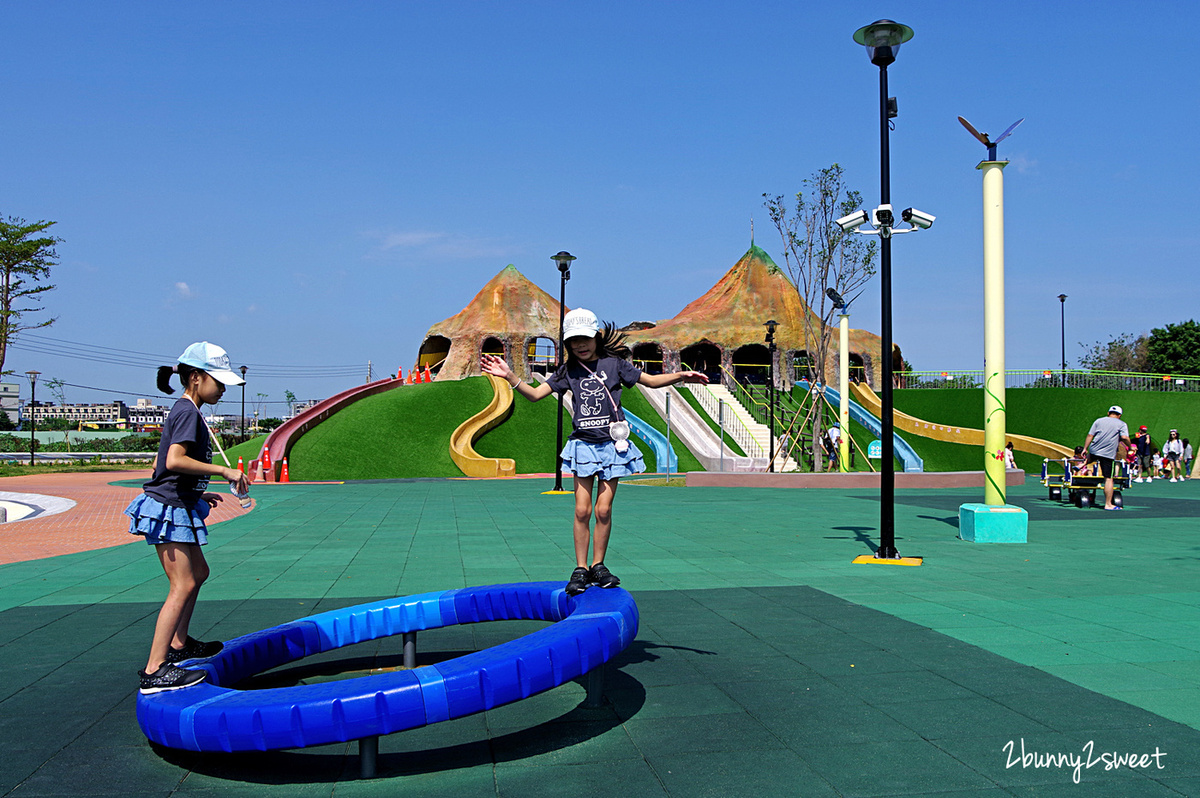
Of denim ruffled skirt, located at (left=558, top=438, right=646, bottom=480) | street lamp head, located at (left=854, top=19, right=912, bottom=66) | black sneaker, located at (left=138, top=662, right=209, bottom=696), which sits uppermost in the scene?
street lamp head, located at (left=854, top=19, right=912, bottom=66)

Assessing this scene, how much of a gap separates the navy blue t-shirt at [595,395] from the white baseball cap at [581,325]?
0.70 ft

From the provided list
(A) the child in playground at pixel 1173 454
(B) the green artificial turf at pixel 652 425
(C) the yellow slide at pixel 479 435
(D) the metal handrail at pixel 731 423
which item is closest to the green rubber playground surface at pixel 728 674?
(C) the yellow slide at pixel 479 435

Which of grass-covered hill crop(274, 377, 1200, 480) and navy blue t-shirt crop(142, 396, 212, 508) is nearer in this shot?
navy blue t-shirt crop(142, 396, 212, 508)

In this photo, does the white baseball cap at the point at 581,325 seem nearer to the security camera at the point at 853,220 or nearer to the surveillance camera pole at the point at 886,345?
Answer: the surveillance camera pole at the point at 886,345

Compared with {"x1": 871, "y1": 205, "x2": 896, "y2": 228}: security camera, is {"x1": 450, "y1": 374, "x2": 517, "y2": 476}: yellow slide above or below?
below

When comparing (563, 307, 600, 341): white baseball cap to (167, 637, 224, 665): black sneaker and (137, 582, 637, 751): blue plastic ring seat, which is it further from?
(167, 637, 224, 665): black sneaker

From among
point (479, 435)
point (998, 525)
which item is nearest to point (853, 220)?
point (998, 525)

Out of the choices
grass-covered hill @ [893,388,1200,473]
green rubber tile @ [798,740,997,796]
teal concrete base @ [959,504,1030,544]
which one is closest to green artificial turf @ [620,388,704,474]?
grass-covered hill @ [893,388,1200,473]

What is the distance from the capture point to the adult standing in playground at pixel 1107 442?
16031 millimetres

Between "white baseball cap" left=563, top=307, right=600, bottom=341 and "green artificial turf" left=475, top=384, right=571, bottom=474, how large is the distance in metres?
25.9

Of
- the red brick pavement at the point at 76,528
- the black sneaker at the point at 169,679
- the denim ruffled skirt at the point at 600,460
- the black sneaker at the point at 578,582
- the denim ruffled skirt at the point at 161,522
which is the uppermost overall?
the denim ruffled skirt at the point at 600,460

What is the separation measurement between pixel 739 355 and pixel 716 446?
81.6ft

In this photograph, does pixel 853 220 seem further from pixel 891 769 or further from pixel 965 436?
pixel 965 436

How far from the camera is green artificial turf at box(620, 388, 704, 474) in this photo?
32.5 meters
